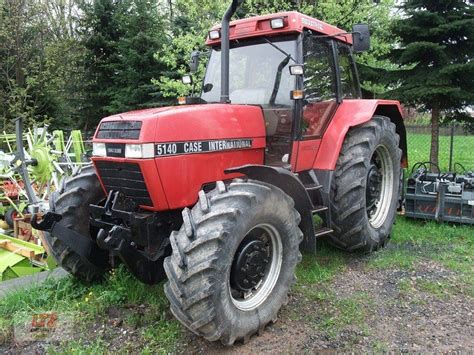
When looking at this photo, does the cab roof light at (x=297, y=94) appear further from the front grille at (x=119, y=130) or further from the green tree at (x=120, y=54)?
the green tree at (x=120, y=54)

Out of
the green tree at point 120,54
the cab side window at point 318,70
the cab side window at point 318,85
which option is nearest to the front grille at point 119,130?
the cab side window at point 318,85

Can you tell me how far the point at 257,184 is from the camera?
11.3ft

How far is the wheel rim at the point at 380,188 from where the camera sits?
533cm

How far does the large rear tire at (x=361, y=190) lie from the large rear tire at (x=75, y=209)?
240 cm

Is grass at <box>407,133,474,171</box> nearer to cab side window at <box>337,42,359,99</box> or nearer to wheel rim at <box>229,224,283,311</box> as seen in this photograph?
cab side window at <box>337,42,359,99</box>

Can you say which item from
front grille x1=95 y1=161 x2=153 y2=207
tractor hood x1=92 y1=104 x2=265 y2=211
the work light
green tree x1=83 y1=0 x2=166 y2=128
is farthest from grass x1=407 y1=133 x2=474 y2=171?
front grille x1=95 y1=161 x2=153 y2=207

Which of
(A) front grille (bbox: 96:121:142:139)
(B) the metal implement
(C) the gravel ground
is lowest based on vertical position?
(C) the gravel ground

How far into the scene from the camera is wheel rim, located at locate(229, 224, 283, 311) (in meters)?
3.41

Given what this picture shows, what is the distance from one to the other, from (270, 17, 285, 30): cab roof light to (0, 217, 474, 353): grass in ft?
7.95

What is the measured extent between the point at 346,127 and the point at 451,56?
475 cm

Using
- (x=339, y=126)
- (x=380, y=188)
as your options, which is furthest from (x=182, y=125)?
(x=380, y=188)

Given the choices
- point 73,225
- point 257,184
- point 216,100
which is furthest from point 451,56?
point 73,225

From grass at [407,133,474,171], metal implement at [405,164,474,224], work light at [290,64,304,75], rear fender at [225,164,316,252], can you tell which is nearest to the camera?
rear fender at [225,164,316,252]

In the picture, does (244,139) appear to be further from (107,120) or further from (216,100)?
(107,120)
